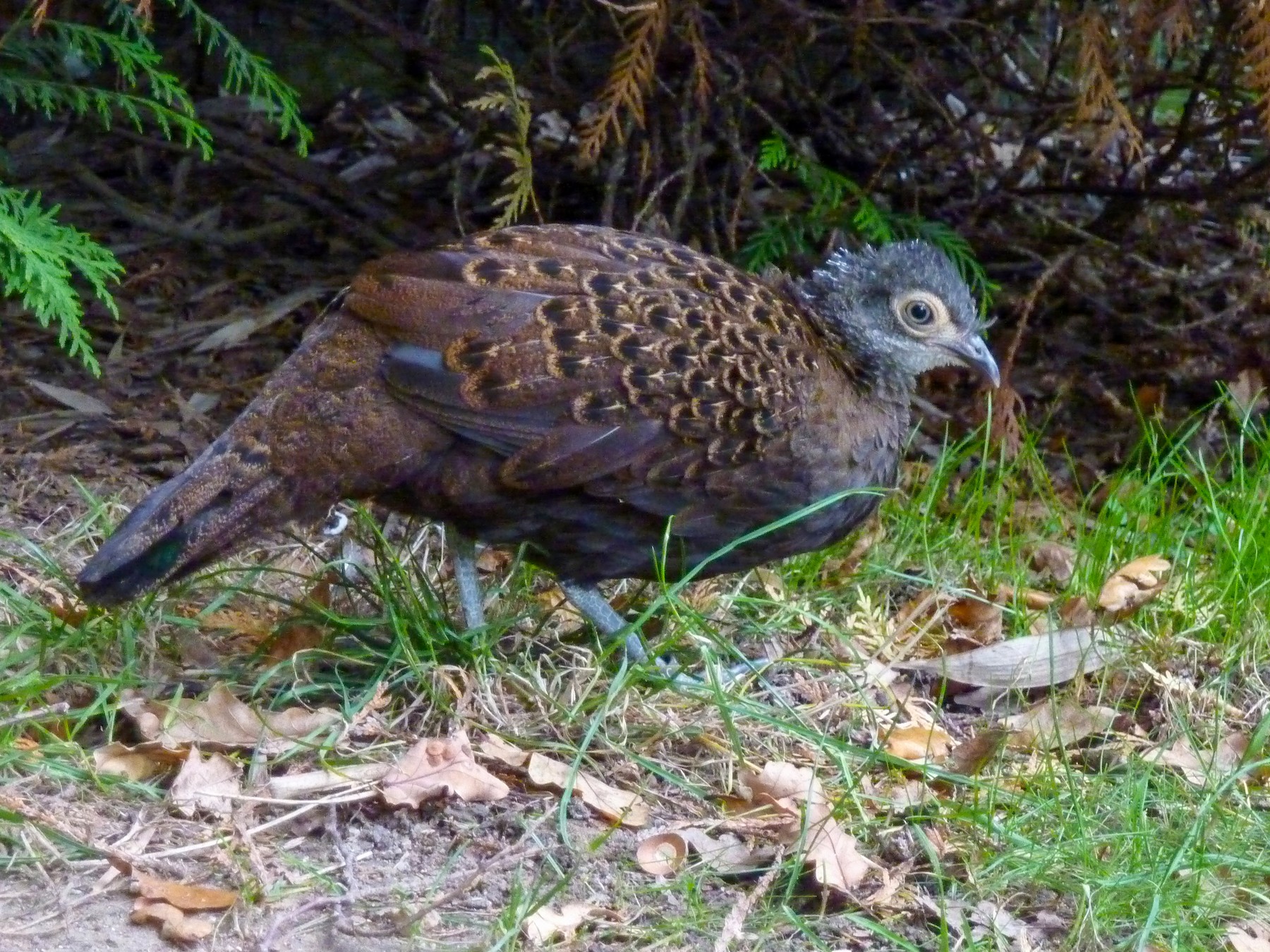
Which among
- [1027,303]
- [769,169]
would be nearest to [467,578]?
[1027,303]

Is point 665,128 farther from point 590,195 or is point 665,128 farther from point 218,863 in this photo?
point 218,863

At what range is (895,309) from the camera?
437cm

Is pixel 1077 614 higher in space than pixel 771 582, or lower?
higher

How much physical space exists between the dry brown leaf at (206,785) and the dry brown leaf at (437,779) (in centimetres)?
30

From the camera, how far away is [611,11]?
4.98 m

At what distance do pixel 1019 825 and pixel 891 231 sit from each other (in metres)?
2.57

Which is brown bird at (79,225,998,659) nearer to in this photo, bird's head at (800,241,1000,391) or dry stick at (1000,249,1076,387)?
bird's head at (800,241,1000,391)

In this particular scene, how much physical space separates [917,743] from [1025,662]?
0.49 meters

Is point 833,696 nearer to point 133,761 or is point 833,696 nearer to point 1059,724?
point 1059,724

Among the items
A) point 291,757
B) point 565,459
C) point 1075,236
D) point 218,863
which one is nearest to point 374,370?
point 565,459

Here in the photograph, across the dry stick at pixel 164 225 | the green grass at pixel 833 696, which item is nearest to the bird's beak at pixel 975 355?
the green grass at pixel 833 696

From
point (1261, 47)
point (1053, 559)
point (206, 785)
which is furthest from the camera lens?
point (1053, 559)

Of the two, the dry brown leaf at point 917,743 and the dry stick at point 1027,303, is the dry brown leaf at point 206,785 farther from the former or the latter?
the dry stick at point 1027,303

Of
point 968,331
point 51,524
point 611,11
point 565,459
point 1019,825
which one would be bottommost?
point 51,524
